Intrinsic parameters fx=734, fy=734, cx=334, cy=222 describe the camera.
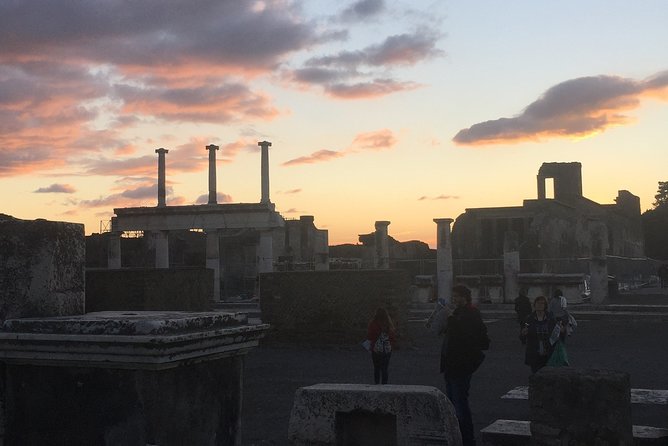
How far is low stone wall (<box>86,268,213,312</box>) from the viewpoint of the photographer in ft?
38.3

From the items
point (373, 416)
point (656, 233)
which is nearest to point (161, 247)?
point (373, 416)

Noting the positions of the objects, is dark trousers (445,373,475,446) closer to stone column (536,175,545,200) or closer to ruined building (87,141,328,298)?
ruined building (87,141,328,298)

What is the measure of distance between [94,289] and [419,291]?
1701 cm

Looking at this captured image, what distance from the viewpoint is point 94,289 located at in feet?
39.1

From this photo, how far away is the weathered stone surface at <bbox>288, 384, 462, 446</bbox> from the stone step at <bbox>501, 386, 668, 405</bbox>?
5197mm

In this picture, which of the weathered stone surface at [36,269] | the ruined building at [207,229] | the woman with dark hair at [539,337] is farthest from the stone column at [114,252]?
the weathered stone surface at [36,269]

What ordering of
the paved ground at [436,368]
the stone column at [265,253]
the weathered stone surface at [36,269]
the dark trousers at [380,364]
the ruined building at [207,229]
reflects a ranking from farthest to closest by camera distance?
the ruined building at [207,229] → the stone column at [265,253] → the dark trousers at [380,364] → the paved ground at [436,368] → the weathered stone surface at [36,269]

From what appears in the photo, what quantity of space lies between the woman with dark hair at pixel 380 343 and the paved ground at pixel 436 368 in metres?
1.10

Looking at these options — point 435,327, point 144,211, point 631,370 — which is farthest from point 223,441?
point 144,211

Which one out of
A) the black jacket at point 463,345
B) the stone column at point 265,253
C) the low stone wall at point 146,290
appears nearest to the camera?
the black jacket at point 463,345

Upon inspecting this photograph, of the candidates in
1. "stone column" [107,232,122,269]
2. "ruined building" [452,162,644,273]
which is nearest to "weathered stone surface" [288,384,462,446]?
"ruined building" [452,162,644,273]

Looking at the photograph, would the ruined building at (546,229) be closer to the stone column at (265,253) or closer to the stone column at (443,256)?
the stone column at (443,256)

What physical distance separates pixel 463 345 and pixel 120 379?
3.98 m

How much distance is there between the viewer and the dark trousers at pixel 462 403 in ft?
19.4
